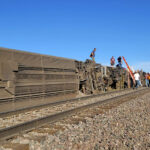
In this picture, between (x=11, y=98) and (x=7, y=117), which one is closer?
(x=7, y=117)

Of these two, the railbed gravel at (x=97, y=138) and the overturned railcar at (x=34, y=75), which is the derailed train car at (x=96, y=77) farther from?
the railbed gravel at (x=97, y=138)

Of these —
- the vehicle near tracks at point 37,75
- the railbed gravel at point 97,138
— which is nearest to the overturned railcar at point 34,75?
the vehicle near tracks at point 37,75

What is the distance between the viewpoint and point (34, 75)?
9.16m

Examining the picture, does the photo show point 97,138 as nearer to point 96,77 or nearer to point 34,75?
point 34,75

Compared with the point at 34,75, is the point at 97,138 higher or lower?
lower

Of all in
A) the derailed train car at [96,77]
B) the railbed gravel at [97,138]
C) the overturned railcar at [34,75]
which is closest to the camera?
the railbed gravel at [97,138]

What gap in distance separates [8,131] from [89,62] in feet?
42.9

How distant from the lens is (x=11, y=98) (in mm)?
7832

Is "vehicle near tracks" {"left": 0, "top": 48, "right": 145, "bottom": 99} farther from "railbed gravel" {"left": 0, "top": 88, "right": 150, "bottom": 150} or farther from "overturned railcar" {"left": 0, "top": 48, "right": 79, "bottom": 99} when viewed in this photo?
"railbed gravel" {"left": 0, "top": 88, "right": 150, "bottom": 150}

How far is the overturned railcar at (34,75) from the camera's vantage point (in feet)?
25.3

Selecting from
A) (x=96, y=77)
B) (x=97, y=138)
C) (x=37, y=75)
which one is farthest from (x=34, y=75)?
(x=96, y=77)

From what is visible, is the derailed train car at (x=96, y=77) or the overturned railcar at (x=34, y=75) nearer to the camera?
the overturned railcar at (x=34, y=75)

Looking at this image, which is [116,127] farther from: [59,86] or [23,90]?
[59,86]

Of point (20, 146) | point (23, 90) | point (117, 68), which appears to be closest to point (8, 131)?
point (20, 146)
